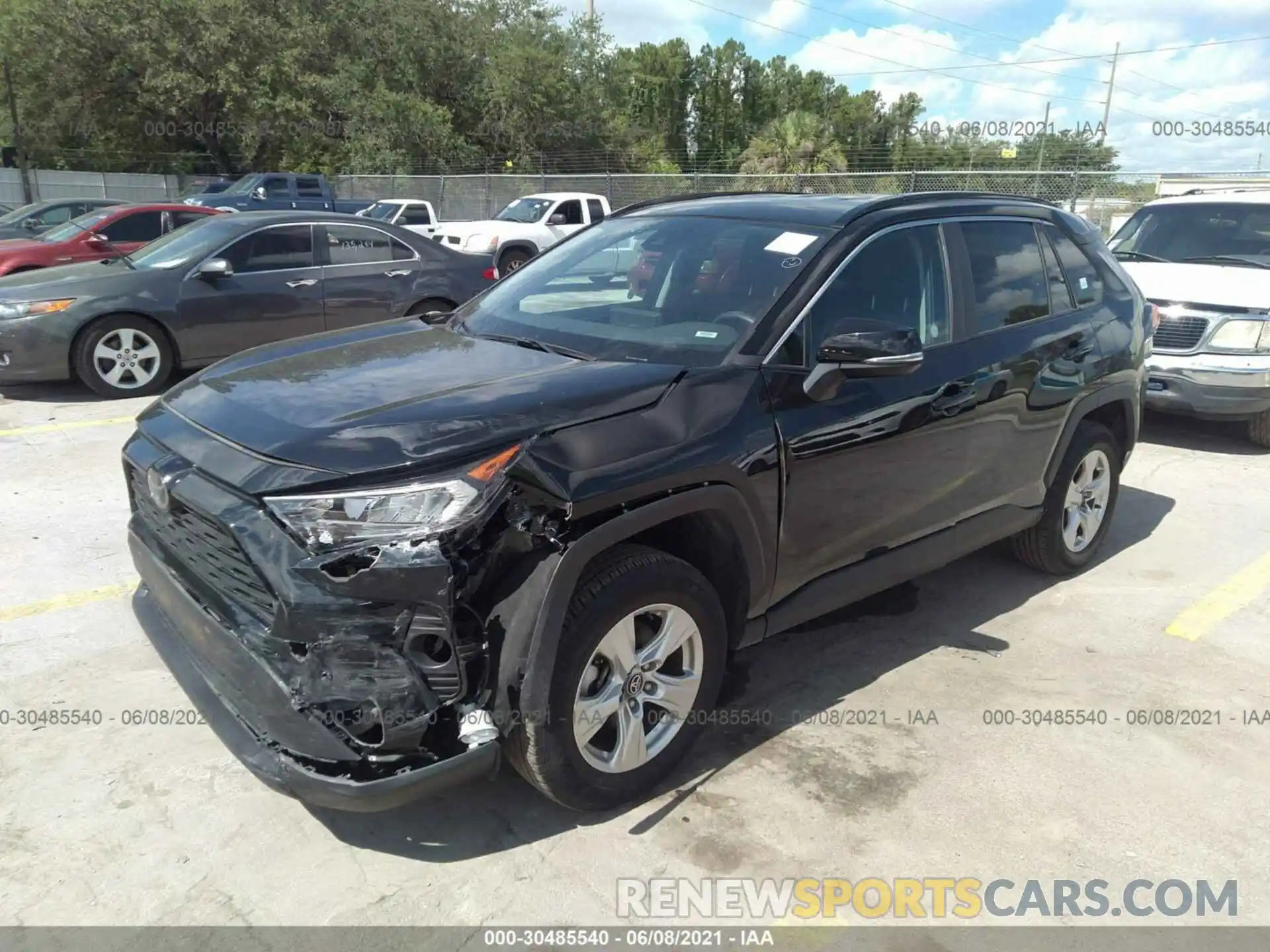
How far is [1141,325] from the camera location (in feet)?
17.1

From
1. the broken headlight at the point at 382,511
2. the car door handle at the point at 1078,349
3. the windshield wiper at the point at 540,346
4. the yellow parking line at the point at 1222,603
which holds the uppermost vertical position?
the windshield wiper at the point at 540,346

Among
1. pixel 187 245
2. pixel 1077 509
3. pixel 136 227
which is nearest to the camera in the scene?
pixel 1077 509

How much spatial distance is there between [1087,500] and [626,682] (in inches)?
128

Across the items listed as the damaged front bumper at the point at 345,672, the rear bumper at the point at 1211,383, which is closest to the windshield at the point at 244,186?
the rear bumper at the point at 1211,383

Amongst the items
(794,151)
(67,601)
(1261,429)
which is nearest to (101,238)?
(67,601)

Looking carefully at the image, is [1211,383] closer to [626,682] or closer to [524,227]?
[626,682]

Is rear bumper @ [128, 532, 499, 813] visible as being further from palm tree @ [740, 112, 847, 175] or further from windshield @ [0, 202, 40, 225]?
palm tree @ [740, 112, 847, 175]

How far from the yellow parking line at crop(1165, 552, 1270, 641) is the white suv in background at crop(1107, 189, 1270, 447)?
225 cm

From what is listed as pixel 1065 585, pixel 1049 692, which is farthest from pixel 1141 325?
pixel 1049 692

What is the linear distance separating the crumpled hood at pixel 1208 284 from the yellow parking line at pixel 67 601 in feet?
23.5

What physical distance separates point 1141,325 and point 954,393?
1971 millimetres

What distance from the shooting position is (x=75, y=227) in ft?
38.2

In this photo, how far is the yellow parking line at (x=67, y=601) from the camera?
4277mm

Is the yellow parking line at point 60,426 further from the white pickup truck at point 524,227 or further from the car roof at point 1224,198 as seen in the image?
the white pickup truck at point 524,227
